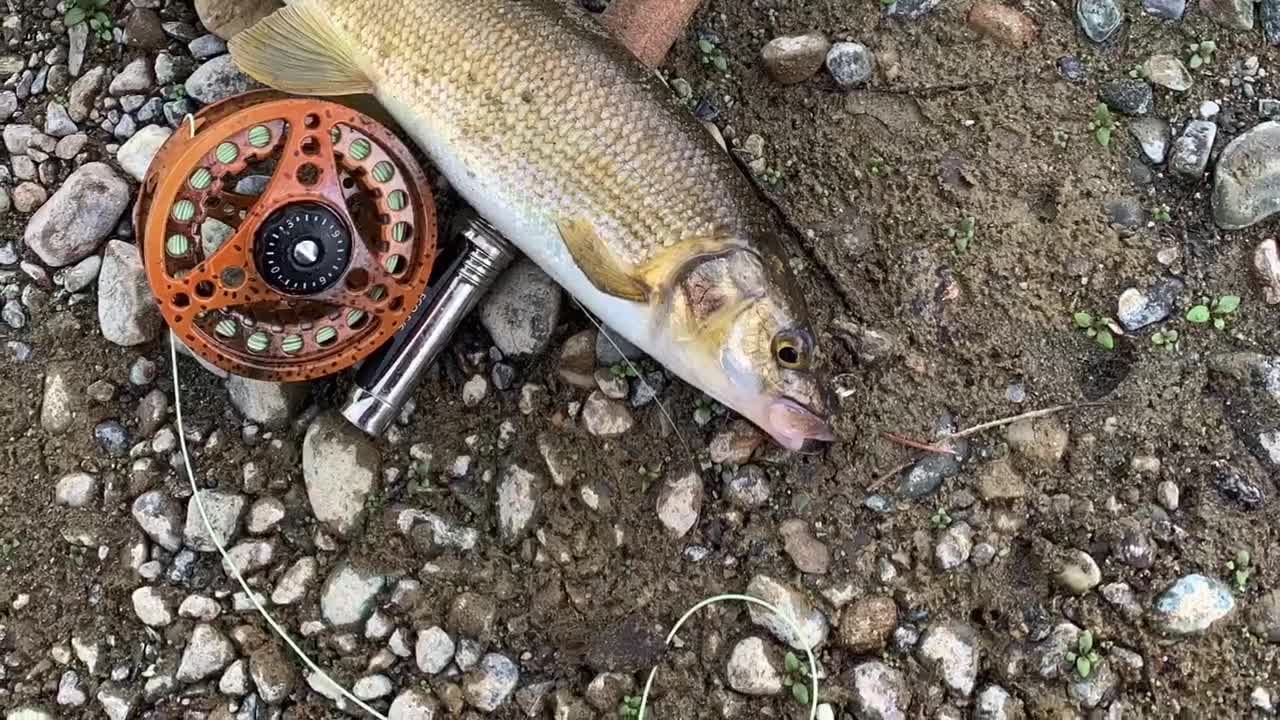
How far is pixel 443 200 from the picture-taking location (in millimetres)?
3795

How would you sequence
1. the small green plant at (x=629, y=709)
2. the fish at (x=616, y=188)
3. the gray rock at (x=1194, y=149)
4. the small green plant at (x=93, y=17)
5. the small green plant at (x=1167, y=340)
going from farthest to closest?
the small green plant at (x=93, y=17), the gray rock at (x=1194, y=149), the small green plant at (x=1167, y=340), the small green plant at (x=629, y=709), the fish at (x=616, y=188)

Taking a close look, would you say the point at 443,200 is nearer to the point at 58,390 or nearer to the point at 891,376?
the point at 58,390

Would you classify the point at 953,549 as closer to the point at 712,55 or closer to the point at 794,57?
the point at 794,57

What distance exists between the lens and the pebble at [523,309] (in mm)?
3674

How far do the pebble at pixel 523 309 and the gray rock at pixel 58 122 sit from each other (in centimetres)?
180

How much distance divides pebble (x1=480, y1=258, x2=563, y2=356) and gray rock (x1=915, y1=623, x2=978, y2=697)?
172 centimetres

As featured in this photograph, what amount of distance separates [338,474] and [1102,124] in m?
3.17

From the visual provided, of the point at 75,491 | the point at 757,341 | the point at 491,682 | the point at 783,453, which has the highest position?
the point at 757,341

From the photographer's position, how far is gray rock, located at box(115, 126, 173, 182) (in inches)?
148

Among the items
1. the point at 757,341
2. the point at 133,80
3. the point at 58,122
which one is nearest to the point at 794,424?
the point at 757,341

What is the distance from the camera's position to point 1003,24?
12.6 ft

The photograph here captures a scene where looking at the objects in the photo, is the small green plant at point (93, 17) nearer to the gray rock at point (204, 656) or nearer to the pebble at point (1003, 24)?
the gray rock at point (204, 656)

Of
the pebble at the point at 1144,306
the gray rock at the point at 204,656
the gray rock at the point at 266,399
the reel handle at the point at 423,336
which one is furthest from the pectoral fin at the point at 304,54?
the pebble at the point at 1144,306

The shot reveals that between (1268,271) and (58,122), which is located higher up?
(1268,271)
